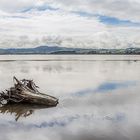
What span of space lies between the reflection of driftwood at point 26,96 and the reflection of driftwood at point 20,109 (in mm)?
363

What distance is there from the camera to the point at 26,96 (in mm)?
22922

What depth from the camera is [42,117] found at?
18.7 m

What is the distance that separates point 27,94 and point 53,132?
7.94m

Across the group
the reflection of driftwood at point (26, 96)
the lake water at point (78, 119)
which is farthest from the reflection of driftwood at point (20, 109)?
the reflection of driftwood at point (26, 96)

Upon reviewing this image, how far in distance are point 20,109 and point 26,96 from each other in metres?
1.35

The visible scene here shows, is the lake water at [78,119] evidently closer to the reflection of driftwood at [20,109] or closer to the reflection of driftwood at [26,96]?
the reflection of driftwood at [20,109]

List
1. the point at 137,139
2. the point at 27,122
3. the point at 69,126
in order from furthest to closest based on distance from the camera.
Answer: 1. the point at 27,122
2. the point at 69,126
3. the point at 137,139

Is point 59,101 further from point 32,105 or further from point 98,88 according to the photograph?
point 98,88

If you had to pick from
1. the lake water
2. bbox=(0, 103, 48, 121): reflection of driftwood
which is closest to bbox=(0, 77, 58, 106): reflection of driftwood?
bbox=(0, 103, 48, 121): reflection of driftwood

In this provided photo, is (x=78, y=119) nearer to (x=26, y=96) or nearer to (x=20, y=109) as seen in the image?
(x=20, y=109)

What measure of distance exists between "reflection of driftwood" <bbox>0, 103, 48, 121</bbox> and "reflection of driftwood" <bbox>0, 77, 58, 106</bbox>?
363mm

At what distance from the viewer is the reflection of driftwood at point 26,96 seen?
72.5 ft

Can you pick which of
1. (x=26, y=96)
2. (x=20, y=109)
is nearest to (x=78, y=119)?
(x=20, y=109)

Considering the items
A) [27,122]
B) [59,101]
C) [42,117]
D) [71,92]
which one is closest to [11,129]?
[27,122]
